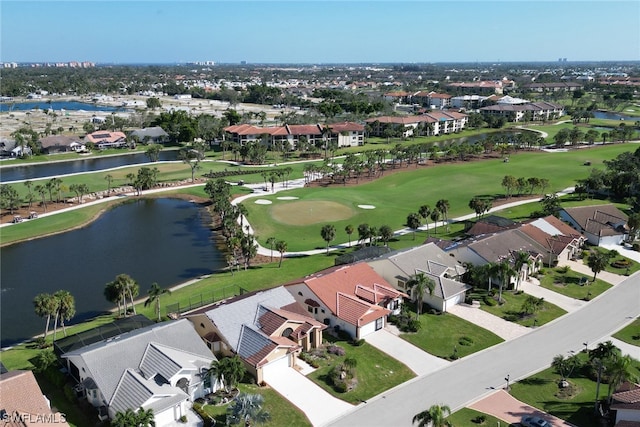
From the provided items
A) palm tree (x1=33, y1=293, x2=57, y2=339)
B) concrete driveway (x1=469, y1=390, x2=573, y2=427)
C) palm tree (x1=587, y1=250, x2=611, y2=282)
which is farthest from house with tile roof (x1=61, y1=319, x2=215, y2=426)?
palm tree (x1=587, y1=250, x2=611, y2=282)

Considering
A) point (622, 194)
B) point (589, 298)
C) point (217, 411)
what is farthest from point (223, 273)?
point (622, 194)

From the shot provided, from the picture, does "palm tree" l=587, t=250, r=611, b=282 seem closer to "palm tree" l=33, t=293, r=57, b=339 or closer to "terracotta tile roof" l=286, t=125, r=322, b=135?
"palm tree" l=33, t=293, r=57, b=339

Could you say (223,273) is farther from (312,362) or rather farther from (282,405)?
(282,405)

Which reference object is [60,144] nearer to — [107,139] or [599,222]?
[107,139]

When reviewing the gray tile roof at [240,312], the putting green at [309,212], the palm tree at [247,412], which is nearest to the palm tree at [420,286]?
the gray tile roof at [240,312]

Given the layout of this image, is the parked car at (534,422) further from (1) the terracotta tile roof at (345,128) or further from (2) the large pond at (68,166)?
(1) the terracotta tile roof at (345,128)

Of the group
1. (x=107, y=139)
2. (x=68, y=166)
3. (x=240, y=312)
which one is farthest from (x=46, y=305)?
(x=107, y=139)
